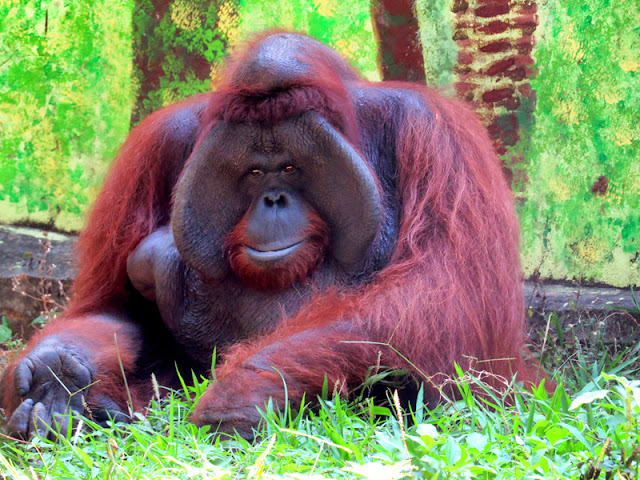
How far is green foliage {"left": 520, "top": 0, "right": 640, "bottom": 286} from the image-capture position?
3.60 m

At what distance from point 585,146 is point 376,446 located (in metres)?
2.32

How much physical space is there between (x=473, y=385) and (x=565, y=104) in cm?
181

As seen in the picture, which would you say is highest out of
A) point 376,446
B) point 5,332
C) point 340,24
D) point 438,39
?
point 340,24

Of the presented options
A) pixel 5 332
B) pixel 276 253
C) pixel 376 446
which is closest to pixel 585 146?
pixel 276 253

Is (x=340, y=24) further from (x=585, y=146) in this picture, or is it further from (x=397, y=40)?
(x=585, y=146)

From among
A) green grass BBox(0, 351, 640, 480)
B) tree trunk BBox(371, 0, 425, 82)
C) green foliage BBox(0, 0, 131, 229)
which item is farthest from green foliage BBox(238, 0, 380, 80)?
green grass BBox(0, 351, 640, 480)

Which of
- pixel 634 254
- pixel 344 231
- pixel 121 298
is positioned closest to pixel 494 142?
pixel 634 254

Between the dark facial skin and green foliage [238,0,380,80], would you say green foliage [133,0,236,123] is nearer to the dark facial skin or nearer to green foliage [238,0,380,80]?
green foliage [238,0,380,80]

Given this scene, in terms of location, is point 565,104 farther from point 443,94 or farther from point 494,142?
point 443,94

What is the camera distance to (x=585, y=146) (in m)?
3.68

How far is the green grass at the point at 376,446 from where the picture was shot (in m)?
1.58

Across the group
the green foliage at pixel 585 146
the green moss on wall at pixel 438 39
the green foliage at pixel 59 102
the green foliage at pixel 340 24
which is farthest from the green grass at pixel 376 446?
the green foliage at pixel 59 102

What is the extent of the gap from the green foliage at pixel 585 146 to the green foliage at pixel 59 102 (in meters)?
2.06

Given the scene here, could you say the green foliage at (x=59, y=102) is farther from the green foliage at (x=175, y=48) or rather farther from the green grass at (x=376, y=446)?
the green grass at (x=376, y=446)
